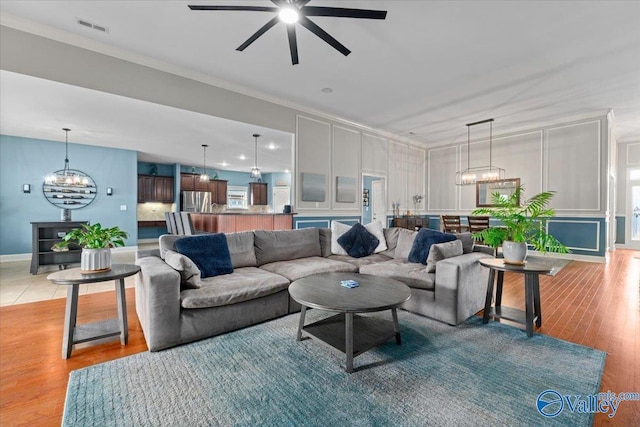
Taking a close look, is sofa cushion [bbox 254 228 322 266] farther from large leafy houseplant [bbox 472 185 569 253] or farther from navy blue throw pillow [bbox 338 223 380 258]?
large leafy houseplant [bbox 472 185 569 253]

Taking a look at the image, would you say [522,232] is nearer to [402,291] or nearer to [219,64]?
[402,291]

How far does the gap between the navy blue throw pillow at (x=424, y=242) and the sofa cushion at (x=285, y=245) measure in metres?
1.29

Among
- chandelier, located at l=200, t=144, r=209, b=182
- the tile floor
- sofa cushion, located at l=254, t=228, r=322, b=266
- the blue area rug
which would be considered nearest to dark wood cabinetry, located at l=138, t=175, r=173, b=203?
chandelier, located at l=200, t=144, r=209, b=182

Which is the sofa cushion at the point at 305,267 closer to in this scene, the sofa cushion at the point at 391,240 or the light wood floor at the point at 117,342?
the sofa cushion at the point at 391,240

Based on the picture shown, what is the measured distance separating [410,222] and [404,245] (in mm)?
4281

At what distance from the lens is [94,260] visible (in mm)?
2256

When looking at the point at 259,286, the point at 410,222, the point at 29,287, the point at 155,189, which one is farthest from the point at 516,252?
the point at 155,189

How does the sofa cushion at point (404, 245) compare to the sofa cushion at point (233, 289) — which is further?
the sofa cushion at point (404, 245)

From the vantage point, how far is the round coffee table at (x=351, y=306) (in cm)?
188

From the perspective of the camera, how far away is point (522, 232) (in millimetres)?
2654

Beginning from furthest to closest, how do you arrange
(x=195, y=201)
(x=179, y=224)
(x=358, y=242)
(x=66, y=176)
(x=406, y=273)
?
(x=195, y=201), (x=179, y=224), (x=66, y=176), (x=358, y=242), (x=406, y=273)

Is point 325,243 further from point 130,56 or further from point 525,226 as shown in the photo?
point 130,56

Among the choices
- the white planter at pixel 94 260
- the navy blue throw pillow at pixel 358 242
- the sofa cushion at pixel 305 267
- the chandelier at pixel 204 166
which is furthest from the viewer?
the chandelier at pixel 204 166

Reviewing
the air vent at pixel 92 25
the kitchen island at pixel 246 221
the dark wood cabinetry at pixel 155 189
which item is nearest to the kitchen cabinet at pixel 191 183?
the dark wood cabinetry at pixel 155 189
